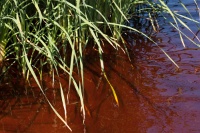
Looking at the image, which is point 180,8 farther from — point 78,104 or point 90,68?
point 78,104

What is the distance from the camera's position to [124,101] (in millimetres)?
1932

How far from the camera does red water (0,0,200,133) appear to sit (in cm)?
171

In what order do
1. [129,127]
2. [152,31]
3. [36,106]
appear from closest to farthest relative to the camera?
[129,127] → [36,106] → [152,31]

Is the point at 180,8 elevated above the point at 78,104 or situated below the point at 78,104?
above

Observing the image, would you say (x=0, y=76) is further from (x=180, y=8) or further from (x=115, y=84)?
(x=180, y=8)

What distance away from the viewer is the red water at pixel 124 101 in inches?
67.4

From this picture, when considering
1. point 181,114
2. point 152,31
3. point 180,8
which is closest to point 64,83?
point 181,114

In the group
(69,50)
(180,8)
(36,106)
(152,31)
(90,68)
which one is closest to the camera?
(36,106)

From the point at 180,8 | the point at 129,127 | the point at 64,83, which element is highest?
the point at 180,8

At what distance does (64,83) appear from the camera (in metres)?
2.08

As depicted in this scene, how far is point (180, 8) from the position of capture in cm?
382

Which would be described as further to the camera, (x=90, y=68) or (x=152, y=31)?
(x=152, y=31)

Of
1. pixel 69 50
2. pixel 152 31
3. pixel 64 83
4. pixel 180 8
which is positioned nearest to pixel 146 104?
pixel 64 83

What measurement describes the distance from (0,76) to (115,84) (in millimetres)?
618
